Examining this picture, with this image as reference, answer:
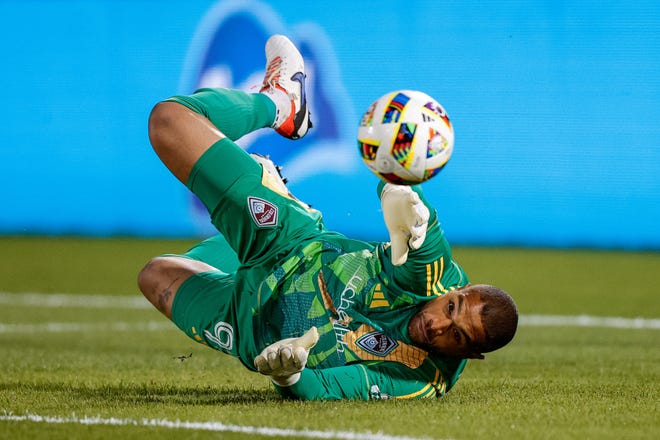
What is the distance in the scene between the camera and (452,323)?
227 inches

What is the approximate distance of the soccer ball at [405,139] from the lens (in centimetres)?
541

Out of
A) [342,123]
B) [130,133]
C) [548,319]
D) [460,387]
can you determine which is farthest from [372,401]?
[130,133]

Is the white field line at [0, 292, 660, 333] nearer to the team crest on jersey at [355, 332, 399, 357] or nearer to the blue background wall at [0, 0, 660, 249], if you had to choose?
the blue background wall at [0, 0, 660, 249]

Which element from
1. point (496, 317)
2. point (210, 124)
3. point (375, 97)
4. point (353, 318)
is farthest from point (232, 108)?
point (375, 97)

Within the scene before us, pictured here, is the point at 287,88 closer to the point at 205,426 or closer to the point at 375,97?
the point at 205,426

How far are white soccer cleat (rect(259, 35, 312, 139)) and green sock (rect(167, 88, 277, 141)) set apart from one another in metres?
0.12

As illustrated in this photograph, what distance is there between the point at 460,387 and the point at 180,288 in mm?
1799

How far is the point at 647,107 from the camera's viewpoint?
1573 centimetres

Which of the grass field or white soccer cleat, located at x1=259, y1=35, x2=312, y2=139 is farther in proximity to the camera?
white soccer cleat, located at x1=259, y1=35, x2=312, y2=139

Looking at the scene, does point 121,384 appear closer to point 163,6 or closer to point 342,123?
point 342,123

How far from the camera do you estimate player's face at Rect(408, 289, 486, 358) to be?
574 centimetres

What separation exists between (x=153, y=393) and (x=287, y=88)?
83.5 inches

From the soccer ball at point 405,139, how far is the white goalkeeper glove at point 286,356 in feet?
2.88

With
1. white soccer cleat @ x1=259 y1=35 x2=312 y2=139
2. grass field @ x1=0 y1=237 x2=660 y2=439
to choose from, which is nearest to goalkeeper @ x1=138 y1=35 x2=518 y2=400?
grass field @ x1=0 y1=237 x2=660 y2=439
